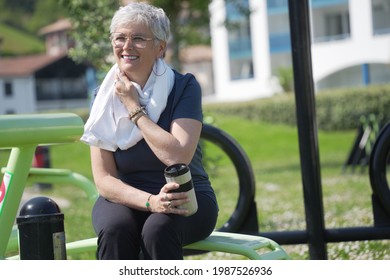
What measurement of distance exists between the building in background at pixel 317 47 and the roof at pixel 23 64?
12565mm

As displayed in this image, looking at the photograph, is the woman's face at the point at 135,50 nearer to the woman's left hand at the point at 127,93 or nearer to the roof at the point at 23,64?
the woman's left hand at the point at 127,93

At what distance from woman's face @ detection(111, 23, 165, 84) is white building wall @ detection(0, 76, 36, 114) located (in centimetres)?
3956

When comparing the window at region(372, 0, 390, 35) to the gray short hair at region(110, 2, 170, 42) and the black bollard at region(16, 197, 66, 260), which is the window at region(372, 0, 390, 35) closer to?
the gray short hair at region(110, 2, 170, 42)

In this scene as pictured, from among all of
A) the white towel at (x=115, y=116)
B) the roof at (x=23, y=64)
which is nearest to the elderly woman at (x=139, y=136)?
the white towel at (x=115, y=116)

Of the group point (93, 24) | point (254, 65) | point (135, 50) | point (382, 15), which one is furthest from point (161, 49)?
point (254, 65)

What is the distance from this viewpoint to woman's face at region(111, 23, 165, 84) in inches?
135

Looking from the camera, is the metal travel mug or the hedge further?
the hedge

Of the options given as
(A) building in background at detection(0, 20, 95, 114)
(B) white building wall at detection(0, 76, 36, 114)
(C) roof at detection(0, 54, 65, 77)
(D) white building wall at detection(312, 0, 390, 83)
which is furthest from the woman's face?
(C) roof at detection(0, 54, 65, 77)

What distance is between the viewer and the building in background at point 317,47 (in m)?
41.1

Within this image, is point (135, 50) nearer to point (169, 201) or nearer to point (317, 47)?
point (169, 201)

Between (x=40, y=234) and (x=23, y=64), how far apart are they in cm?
5749
